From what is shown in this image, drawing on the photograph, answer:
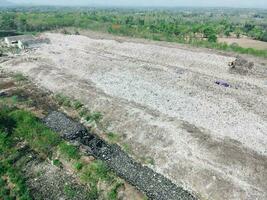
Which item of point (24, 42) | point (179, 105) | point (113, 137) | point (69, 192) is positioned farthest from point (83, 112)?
point (24, 42)

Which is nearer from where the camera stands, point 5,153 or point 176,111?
point 5,153

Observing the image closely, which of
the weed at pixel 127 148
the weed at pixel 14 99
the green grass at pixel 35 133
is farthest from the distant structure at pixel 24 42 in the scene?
the weed at pixel 127 148

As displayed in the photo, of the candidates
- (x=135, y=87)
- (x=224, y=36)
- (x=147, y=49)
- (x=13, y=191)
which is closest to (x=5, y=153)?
(x=13, y=191)

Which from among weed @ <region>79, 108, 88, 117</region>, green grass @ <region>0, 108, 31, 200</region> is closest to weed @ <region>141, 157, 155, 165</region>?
green grass @ <region>0, 108, 31, 200</region>

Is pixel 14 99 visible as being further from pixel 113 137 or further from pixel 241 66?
pixel 241 66

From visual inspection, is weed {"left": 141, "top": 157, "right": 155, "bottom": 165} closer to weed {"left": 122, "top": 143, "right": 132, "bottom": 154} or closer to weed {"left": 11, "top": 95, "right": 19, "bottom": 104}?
weed {"left": 122, "top": 143, "right": 132, "bottom": 154}

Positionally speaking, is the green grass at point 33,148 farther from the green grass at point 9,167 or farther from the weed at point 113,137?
the weed at point 113,137

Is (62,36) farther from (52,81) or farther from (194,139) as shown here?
(194,139)
